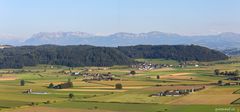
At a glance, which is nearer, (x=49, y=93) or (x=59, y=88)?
(x=49, y=93)

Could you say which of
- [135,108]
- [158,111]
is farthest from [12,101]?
[158,111]

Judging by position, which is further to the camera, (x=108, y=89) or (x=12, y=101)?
(x=108, y=89)

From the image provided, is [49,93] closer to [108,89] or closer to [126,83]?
[108,89]

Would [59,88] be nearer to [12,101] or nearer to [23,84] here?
[23,84]

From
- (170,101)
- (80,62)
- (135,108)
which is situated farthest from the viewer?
(80,62)

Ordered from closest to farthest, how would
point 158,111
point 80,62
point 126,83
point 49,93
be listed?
point 158,111, point 49,93, point 126,83, point 80,62

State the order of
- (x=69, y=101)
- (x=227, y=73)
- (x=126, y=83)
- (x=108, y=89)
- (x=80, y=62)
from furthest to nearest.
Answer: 1. (x=80, y=62)
2. (x=227, y=73)
3. (x=126, y=83)
4. (x=108, y=89)
5. (x=69, y=101)

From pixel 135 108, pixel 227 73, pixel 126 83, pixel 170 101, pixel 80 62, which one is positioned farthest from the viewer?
pixel 80 62

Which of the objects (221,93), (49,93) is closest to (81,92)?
(49,93)
